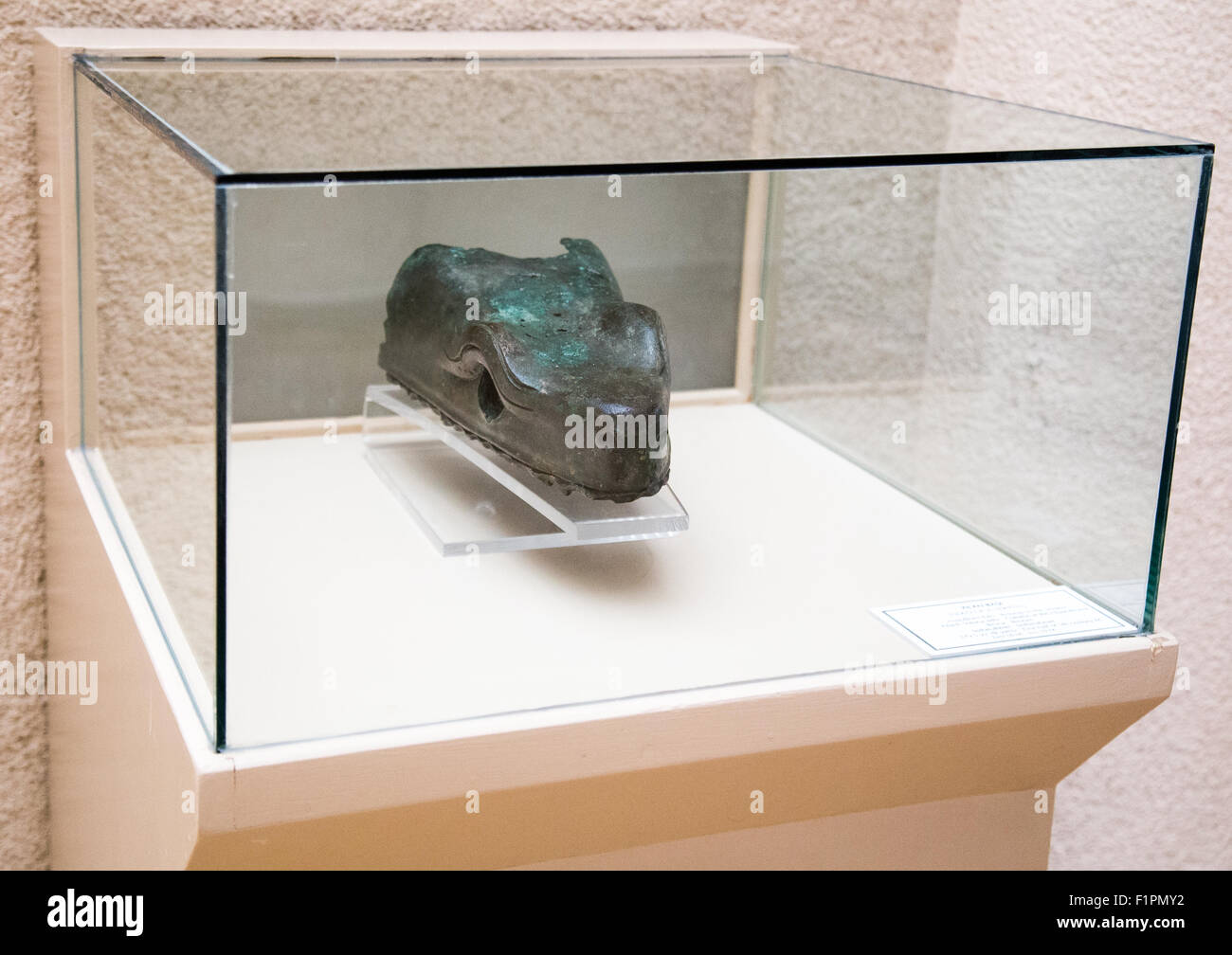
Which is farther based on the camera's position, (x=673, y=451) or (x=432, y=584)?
(x=673, y=451)

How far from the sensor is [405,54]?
105 cm

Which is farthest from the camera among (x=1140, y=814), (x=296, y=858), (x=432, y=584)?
(x=1140, y=814)

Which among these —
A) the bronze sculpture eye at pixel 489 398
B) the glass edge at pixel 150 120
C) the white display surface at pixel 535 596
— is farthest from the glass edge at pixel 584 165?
the bronze sculpture eye at pixel 489 398

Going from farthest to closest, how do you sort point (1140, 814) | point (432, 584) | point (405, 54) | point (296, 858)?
1. point (1140, 814)
2. point (405, 54)
3. point (432, 584)
4. point (296, 858)

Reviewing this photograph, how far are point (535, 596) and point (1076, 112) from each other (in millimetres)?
686

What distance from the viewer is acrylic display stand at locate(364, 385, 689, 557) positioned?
3.07 ft

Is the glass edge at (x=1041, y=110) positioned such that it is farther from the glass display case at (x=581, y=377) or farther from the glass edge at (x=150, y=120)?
the glass edge at (x=150, y=120)

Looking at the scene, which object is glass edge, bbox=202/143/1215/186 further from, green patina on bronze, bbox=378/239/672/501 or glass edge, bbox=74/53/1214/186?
green patina on bronze, bbox=378/239/672/501

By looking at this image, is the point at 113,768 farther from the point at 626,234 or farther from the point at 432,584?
the point at 626,234

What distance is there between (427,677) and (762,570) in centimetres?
27

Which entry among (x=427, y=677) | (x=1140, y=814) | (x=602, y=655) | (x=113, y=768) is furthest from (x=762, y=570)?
(x=1140, y=814)

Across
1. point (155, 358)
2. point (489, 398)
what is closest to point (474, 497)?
point (489, 398)

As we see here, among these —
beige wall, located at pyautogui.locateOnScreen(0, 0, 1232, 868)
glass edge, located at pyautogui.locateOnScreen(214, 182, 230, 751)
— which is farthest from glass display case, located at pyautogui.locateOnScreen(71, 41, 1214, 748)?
beige wall, located at pyautogui.locateOnScreen(0, 0, 1232, 868)

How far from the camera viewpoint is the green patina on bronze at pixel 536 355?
0.87 m
